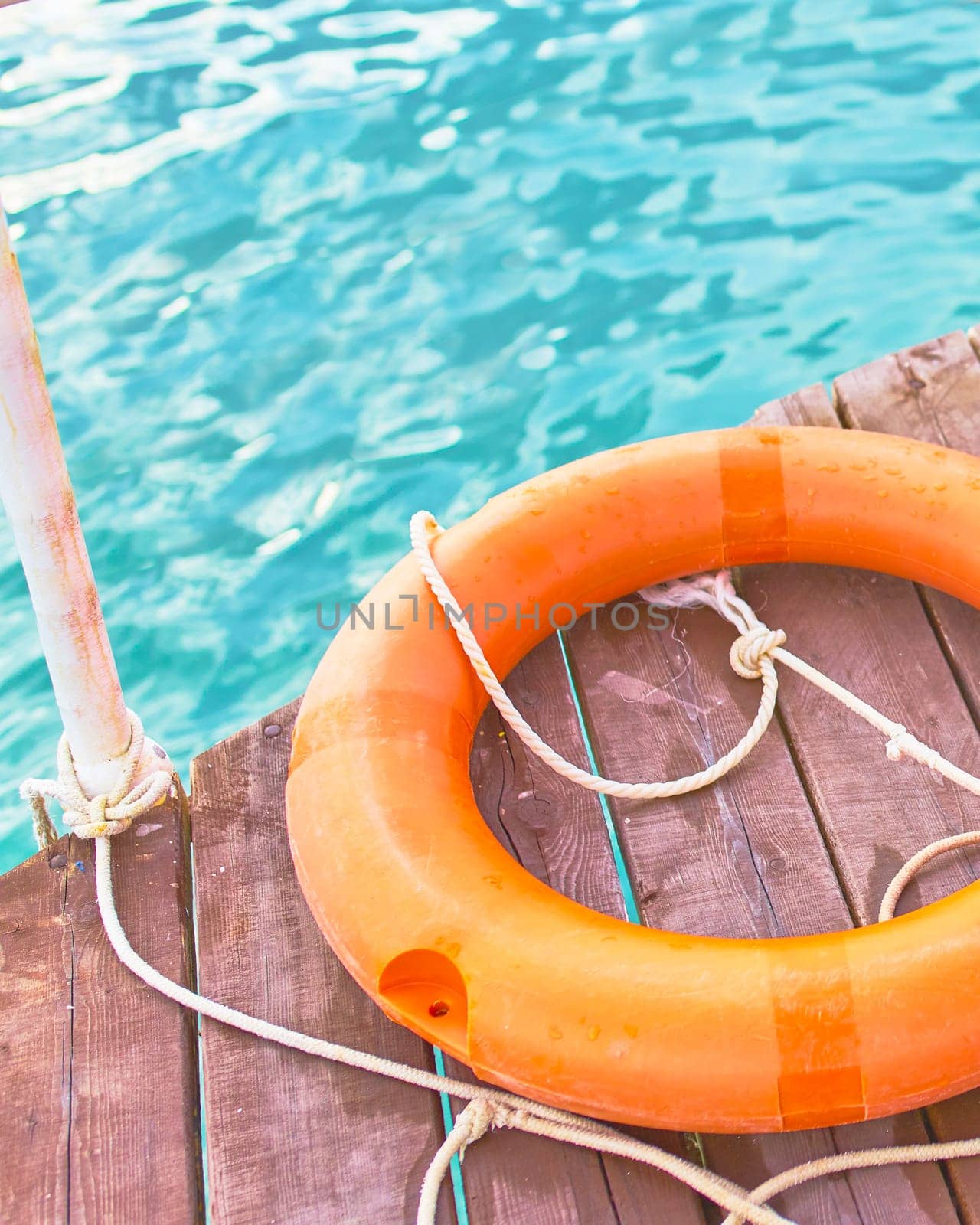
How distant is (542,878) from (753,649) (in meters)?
0.43

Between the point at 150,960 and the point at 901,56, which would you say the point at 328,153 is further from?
the point at 150,960

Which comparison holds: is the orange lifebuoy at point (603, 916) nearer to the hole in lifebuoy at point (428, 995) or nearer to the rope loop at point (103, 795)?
the hole in lifebuoy at point (428, 995)

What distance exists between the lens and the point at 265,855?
165 centimetres

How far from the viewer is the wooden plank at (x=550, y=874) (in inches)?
52.2

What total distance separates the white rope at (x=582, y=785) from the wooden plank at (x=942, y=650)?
0.04 metres

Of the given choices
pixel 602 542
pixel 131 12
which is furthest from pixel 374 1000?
pixel 131 12

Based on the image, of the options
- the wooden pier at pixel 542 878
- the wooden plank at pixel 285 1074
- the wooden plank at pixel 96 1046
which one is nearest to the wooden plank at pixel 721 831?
the wooden pier at pixel 542 878

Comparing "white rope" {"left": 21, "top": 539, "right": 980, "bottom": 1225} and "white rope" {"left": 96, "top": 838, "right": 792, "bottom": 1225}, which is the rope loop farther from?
"white rope" {"left": 96, "top": 838, "right": 792, "bottom": 1225}

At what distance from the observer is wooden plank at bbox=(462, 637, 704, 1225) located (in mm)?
1325

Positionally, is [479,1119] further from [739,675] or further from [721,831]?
[739,675]

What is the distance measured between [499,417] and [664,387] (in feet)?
1.34

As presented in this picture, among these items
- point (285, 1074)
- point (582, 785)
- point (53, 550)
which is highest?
point (53, 550)

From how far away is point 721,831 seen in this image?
1.60 metres

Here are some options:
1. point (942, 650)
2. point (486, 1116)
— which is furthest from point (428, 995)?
Answer: point (942, 650)
